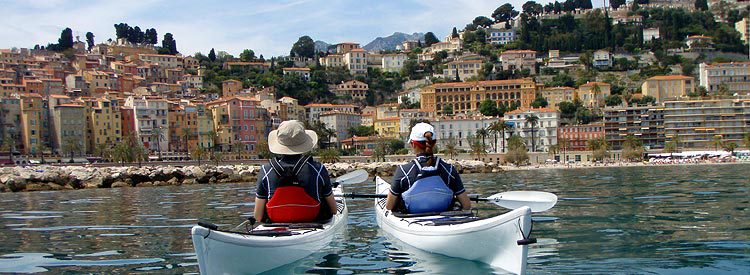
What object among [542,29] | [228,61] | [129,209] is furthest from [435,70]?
[129,209]

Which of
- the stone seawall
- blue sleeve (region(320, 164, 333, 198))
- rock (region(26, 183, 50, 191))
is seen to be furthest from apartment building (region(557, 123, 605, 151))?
blue sleeve (region(320, 164, 333, 198))

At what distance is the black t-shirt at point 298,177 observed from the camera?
7.96 meters

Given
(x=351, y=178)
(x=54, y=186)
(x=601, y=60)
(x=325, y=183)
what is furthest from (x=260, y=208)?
(x=601, y=60)

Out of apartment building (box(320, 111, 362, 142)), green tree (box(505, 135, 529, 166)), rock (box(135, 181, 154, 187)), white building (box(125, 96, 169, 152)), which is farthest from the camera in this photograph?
apartment building (box(320, 111, 362, 142))

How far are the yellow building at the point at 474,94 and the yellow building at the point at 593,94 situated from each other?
766 centimetres

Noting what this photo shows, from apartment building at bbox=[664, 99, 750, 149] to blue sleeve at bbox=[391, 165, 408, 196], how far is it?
9960 cm

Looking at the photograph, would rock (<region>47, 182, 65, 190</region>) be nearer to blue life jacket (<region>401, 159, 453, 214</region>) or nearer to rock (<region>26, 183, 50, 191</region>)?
rock (<region>26, 183, 50, 191</region>)

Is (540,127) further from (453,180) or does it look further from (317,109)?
(453,180)

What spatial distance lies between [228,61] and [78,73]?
132 ft

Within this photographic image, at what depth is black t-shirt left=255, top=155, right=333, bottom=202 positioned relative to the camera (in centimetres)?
796

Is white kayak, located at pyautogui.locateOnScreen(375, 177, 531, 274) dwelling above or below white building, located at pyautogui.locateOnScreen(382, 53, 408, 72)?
below

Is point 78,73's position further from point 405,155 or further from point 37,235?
point 37,235

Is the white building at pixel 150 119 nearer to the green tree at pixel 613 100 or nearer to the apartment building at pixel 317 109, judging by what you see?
the apartment building at pixel 317 109

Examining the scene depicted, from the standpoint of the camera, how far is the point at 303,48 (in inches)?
6713
